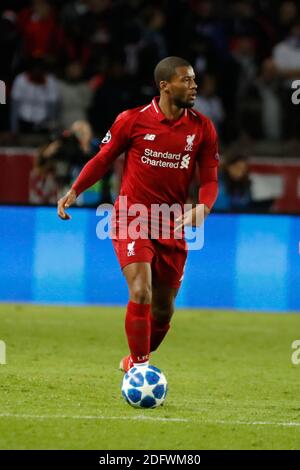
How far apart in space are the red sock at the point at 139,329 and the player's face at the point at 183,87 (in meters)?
1.35

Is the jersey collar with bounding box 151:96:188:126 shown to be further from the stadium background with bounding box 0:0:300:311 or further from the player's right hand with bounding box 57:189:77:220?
the stadium background with bounding box 0:0:300:311

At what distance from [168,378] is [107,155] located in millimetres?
1831

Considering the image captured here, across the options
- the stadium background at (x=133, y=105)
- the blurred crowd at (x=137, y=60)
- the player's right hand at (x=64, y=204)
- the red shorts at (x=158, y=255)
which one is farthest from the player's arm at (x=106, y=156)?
the blurred crowd at (x=137, y=60)

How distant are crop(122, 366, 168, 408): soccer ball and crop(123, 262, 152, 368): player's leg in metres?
0.20

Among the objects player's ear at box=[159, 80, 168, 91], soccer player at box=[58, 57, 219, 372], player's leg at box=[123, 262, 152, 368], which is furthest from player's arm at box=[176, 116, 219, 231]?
player's leg at box=[123, 262, 152, 368]

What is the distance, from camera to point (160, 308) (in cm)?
812

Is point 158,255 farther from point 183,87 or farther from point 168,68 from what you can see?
point 168,68

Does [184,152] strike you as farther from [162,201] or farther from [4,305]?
[4,305]

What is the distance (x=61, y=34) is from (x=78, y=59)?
1.32 feet

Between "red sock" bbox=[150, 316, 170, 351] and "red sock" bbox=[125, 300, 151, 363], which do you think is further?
"red sock" bbox=[150, 316, 170, 351]

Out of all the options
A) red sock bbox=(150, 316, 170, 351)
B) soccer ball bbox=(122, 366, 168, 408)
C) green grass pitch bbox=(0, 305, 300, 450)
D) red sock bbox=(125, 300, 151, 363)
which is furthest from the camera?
red sock bbox=(150, 316, 170, 351)

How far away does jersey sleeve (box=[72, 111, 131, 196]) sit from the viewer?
775cm

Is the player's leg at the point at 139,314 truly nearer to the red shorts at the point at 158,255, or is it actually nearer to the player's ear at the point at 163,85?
the red shorts at the point at 158,255
